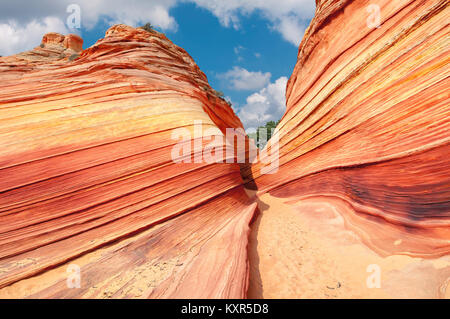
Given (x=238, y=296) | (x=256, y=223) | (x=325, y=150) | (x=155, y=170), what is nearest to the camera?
(x=238, y=296)

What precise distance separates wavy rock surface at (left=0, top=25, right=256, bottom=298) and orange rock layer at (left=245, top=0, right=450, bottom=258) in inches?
87.5

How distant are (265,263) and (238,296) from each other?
107cm

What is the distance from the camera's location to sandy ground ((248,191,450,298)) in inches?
97.3

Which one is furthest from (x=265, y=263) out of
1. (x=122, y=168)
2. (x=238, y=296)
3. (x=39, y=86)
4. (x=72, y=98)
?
(x=39, y=86)

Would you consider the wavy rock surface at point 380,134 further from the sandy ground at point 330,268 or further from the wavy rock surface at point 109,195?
the wavy rock surface at point 109,195

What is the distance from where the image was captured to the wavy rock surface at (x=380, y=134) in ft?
10.6

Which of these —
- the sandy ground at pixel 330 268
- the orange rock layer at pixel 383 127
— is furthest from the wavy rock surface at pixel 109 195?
the orange rock layer at pixel 383 127

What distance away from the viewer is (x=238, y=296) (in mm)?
2326

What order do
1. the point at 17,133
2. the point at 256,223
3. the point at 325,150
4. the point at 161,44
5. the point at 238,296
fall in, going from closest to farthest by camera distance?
the point at 238,296
the point at 17,133
the point at 256,223
the point at 325,150
the point at 161,44

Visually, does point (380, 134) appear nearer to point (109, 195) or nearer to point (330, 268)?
point (330, 268)

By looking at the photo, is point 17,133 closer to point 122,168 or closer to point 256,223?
point 122,168

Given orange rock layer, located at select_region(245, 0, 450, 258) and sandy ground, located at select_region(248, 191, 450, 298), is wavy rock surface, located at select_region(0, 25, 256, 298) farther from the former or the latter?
orange rock layer, located at select_region(245, 0, 450, 258)
